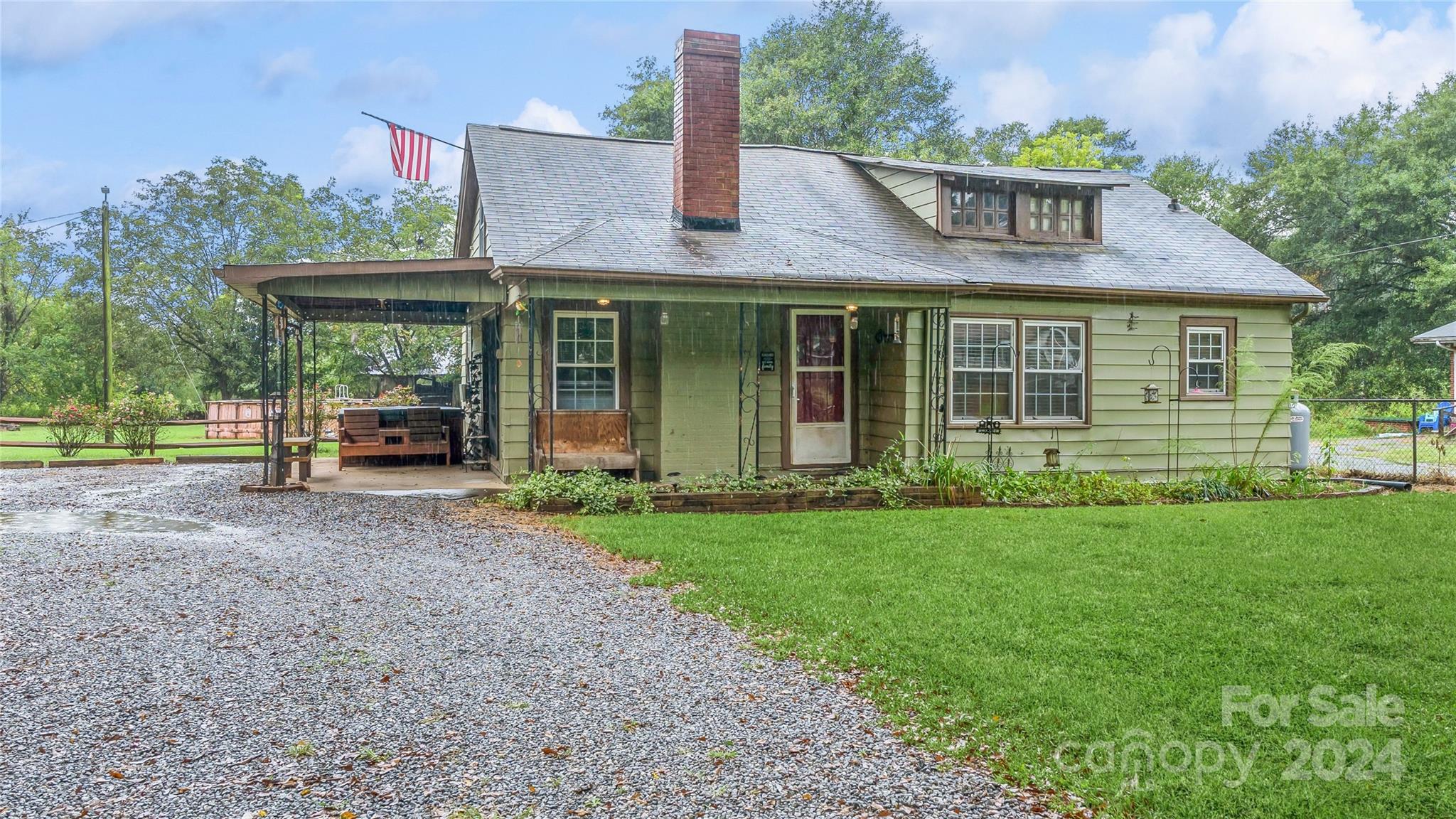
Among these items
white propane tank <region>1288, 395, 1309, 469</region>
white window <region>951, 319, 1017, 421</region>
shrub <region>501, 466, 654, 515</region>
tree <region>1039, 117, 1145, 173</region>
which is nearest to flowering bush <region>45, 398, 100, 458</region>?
shrub <region>501, 466, 654, 515</region>

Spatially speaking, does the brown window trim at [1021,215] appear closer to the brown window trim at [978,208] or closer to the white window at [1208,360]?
the brown window trim at [978,208]

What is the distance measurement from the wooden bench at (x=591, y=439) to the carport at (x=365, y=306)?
893mm

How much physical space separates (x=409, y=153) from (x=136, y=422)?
6.37m

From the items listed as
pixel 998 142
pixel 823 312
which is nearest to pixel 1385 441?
pixel 823 312

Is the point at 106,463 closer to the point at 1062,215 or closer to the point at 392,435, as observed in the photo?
the point at 392,435

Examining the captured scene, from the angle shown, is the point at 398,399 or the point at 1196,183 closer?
the point at 398,399

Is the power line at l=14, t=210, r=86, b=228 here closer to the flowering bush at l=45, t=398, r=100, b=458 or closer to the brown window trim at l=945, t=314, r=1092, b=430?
the flowering bush at l=45, t=398, r=100, b=458

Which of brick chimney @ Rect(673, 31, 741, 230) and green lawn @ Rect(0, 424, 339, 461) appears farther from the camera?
green lawn @ Rect(0, 424, 339, 461)

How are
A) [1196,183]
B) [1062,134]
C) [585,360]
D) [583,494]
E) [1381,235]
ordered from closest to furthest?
[583,494], [585,360], [1381,235], [1062,134], [1196,183]

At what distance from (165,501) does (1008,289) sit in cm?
999

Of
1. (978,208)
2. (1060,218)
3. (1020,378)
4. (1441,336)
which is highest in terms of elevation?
(978,208)

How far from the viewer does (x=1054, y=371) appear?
12.1 meters

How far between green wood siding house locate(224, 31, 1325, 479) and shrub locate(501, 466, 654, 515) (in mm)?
668

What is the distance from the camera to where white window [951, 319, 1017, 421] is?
11758 mm
